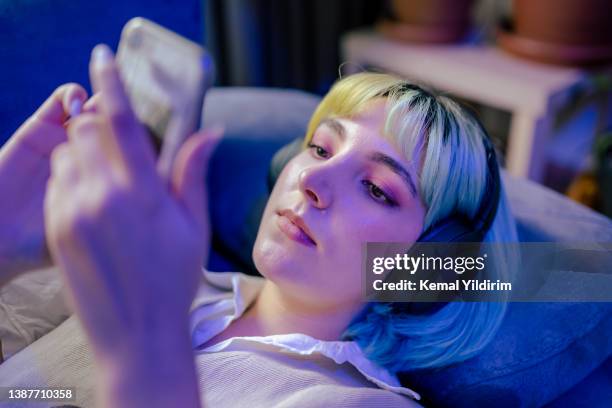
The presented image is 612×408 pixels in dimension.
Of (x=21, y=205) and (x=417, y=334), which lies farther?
(x=417, y=334)

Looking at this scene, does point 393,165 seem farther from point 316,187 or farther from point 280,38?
point 280,38

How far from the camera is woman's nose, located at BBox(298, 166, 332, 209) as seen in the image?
745mm

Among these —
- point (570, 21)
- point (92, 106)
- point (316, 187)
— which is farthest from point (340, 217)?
point (570, 21)

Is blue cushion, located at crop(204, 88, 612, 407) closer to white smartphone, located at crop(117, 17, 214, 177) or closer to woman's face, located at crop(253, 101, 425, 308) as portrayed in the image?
woman's face, located at crop(253, 101, 425, 308)

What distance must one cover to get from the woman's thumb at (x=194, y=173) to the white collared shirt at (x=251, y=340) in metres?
0.28

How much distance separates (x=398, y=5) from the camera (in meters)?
1.77

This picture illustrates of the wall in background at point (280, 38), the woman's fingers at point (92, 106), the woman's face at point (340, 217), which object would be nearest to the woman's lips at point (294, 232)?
the woman's face at point (340, 217)

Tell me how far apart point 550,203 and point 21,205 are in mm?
760

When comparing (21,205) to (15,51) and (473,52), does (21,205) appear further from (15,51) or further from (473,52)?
(473,52)

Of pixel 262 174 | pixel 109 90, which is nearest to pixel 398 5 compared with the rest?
pixel 262 174

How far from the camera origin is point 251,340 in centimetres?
80

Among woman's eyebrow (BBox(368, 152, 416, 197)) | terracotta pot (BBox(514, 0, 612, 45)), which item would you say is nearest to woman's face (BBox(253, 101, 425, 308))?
woman's eyebrow (BBox(368, 152, 416, 197))

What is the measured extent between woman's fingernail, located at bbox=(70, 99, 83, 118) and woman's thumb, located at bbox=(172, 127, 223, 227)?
0.73 ft

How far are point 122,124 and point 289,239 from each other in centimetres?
34
